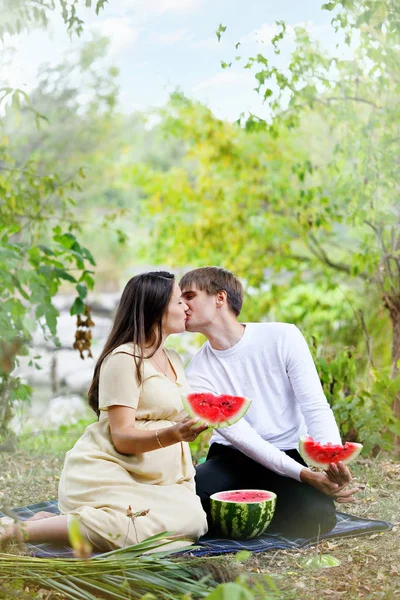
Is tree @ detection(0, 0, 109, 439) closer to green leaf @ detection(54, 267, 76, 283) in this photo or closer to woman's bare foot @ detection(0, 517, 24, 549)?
Answer: green leaf @ detection(54, 267, 76, 283)

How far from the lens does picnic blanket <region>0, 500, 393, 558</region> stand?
343 centimetres

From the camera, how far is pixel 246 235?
11.4m

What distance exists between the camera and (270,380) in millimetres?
4102

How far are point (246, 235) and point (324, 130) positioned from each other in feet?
12.4

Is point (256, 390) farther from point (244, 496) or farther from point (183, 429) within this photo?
point (183, 429)

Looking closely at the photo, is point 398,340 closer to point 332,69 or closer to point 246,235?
point 332,69

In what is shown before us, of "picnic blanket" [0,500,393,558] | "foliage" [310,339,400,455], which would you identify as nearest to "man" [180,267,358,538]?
"picnic blanket" [0,500,393,558]

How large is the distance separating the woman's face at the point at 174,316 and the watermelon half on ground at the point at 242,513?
2.84ft

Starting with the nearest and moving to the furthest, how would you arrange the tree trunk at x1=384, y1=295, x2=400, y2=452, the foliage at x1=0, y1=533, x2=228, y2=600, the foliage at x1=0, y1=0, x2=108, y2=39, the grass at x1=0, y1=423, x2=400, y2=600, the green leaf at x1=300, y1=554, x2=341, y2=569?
the foliage at x1=0, y1=533, x2=228, y2=600
the grass at x1=0, y1=423, x2=400, y2=600
the green leaf at x1=300, y1=554, x2=341, y2=569
the foliage at x1=0, y1=0, x2=108, y2=39
the tree trunk at x1=384, y1=295, x2=400, y2=452

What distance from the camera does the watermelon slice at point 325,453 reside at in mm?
3574

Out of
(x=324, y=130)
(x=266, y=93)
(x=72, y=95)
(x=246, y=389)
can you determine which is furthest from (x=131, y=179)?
(x=246, y=389)

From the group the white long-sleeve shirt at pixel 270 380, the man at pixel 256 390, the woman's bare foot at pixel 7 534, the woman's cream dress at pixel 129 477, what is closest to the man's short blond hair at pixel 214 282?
the man at pixel 256 390

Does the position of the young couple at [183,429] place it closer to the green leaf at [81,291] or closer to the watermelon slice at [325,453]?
the watermelon slice at [325,453]

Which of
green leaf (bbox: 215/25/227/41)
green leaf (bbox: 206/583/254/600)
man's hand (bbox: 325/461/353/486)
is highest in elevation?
green leaf (bbox: 215/25/227/41)
